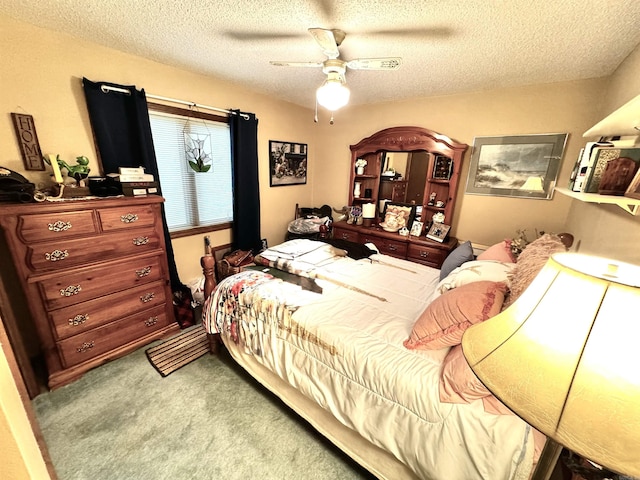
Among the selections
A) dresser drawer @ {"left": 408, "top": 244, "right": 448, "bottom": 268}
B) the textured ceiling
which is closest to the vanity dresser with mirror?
dresser drawer @ {"left": 408, "top": 244, "right": 448, "bottom": 268}

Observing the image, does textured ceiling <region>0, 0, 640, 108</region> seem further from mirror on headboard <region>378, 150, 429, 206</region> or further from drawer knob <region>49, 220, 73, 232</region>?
drawer knob <region>49, 220, 73, 232</region>

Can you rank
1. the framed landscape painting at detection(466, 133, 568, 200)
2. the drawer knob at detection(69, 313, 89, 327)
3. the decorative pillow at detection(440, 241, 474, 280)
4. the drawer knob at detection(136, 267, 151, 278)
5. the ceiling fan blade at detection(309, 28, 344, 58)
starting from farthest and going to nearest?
1. the framed landscape painting at detection(466, 133, 568, 200)
2. the drawer knob at detection(136, 267, 151, 278)
3. the decorative pillow at detection(440, 241, 474, 280)
4. the drawer knob at detection(69, 313, 89, 327)
5. the ceiling fan blade at detection(309, 28, 344, 58)

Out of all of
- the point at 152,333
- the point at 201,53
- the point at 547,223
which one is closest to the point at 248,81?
the point at 201,53

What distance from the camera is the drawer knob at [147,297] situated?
215cm

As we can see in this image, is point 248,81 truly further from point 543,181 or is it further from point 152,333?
point 543,181

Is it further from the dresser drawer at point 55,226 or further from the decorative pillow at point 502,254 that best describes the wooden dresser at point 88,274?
the decorative pillow at point 502,254

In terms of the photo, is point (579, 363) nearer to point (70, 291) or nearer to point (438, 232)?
point (70, 291)

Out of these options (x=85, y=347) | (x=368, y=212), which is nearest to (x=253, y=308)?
A: (x=85, y=347)

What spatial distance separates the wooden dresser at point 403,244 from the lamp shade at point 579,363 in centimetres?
248

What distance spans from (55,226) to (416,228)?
11.0 feet

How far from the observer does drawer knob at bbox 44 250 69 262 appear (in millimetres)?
1640

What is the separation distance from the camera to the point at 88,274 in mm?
1820

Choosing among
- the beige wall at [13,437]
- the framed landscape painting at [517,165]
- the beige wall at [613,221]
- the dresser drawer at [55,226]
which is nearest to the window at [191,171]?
the dresser drawer at [55,226]

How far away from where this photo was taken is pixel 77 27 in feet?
5.66
